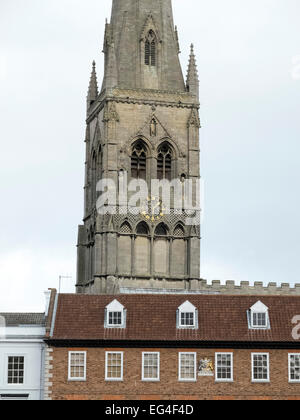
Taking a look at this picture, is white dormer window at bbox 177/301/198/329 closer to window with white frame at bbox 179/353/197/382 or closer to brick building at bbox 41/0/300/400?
window with white frame at bbox 179/353/197/382

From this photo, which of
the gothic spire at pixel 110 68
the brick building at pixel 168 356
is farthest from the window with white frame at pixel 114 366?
the gothic spire at pixel 110 68

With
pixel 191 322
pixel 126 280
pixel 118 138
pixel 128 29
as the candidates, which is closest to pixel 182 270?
pixel 126 280

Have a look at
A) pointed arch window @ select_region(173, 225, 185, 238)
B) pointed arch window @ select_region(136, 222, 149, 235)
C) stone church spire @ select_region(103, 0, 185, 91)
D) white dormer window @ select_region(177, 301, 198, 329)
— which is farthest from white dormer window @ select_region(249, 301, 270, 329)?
stone church spire @ select_region(103, 0, 185, 91)

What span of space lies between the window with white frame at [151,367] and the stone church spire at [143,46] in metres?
45.3

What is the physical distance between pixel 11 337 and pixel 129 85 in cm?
4447

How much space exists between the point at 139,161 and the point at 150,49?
11.1 m

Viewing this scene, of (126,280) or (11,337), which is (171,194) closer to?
(126,280)

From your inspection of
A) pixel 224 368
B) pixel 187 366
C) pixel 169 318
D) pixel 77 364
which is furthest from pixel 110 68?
pixel 224 368

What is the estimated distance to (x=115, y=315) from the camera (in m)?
74.4

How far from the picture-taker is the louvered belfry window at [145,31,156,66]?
11581cm

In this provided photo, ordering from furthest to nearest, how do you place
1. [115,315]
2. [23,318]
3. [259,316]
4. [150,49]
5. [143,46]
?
[150,49], [143,46], [23,318], [259,316], [115,315]

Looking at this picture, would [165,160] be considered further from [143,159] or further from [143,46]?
[143,46]

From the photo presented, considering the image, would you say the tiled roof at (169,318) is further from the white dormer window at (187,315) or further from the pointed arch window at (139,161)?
the pointed arch window at (139,161)

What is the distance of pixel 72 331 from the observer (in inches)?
2894
